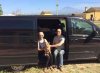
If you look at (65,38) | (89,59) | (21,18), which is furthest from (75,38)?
(21,18)

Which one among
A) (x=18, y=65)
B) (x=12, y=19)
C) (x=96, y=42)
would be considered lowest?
(x=18, y=65)

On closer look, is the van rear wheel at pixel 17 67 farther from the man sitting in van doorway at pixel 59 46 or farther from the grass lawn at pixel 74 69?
the man sitting in van doorway at pixel 59 46

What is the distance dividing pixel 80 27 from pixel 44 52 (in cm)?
154

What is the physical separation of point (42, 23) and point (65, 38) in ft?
3.71

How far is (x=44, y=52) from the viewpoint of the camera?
10.4m

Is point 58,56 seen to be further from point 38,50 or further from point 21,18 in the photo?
point 21,18

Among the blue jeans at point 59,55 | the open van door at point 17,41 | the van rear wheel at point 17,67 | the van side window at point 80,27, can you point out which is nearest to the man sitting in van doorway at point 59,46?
the blue jeans at point 59,55

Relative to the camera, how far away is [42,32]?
413 inches

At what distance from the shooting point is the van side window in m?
10.5

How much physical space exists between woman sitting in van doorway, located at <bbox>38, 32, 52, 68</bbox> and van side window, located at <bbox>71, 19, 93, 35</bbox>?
111cm

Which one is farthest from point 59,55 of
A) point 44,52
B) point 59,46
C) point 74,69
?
point 74,69

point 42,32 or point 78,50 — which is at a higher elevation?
point 42,32

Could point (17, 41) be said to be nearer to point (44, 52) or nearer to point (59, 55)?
point (44, 52)

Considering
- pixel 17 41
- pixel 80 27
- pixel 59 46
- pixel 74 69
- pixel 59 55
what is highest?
pixel 80 27
